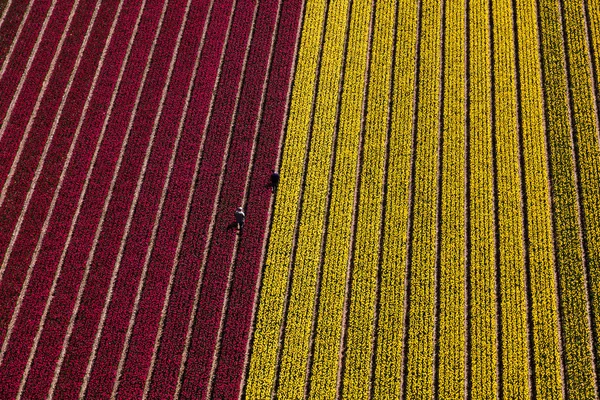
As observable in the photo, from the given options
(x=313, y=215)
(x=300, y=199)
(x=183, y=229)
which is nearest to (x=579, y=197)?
(x=313, y=215)

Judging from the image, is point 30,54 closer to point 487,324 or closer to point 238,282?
point 238,282

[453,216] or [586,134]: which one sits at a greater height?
[586,134]

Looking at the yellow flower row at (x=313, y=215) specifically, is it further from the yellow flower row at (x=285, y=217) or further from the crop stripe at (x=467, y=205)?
the crop stripe at (x=467, y=205)

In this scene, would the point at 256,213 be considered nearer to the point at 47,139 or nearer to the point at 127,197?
the point at 127,197

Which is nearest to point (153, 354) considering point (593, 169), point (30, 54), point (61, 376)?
point (61, 376)

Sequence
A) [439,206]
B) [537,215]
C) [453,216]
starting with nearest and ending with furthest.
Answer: [537,215] → [453,216] → [439,206]

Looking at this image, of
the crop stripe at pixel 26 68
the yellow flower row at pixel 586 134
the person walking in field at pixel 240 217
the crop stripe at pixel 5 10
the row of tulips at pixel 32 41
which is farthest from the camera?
the crop stripe at pixel 5 10

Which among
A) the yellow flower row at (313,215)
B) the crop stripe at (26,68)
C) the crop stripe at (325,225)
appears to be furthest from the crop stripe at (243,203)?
the crop stripe at (26,68)
